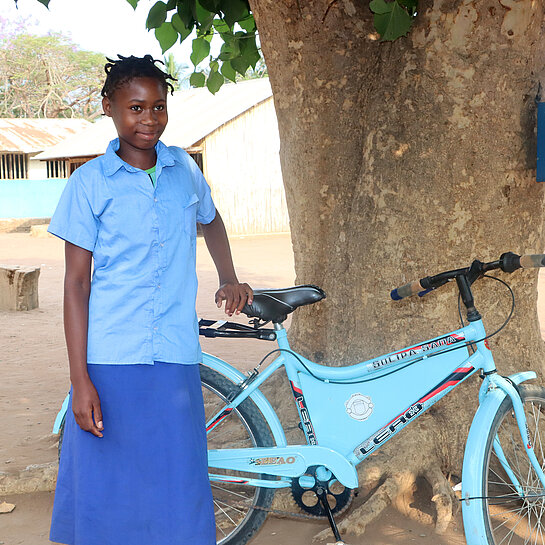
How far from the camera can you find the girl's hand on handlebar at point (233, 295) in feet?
7.53

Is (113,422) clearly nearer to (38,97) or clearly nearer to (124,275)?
(124,275)

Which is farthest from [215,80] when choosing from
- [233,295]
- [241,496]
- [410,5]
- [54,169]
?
[54,169]

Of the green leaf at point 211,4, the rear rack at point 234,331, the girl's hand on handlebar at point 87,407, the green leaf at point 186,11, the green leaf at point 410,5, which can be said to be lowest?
the girl's hand on handlebar at point 87,407

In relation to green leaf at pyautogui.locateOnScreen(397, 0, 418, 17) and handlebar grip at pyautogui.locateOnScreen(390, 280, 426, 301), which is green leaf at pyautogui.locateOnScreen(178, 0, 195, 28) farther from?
handlebar grip at pyautogui.locateOnScreen(390, 280, 426, 301)

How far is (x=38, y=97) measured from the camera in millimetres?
33875

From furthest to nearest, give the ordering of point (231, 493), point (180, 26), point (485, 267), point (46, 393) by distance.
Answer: point (46, 393) → point (180, 26) → point (231, 493) → point (485, 267)

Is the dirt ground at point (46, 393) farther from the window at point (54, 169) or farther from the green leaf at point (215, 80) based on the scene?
the window at point (54, 169)

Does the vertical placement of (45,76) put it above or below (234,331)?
above

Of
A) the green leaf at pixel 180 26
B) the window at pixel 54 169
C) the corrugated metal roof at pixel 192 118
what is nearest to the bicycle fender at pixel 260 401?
the green leaf at pixel 180 26

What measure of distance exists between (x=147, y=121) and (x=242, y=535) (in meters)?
1.57

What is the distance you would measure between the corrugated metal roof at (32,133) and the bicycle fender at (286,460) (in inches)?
788

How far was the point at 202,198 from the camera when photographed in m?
2.26

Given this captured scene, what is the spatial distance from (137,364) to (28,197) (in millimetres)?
20465

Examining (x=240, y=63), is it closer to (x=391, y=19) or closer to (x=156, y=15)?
(x=156, y=15)
